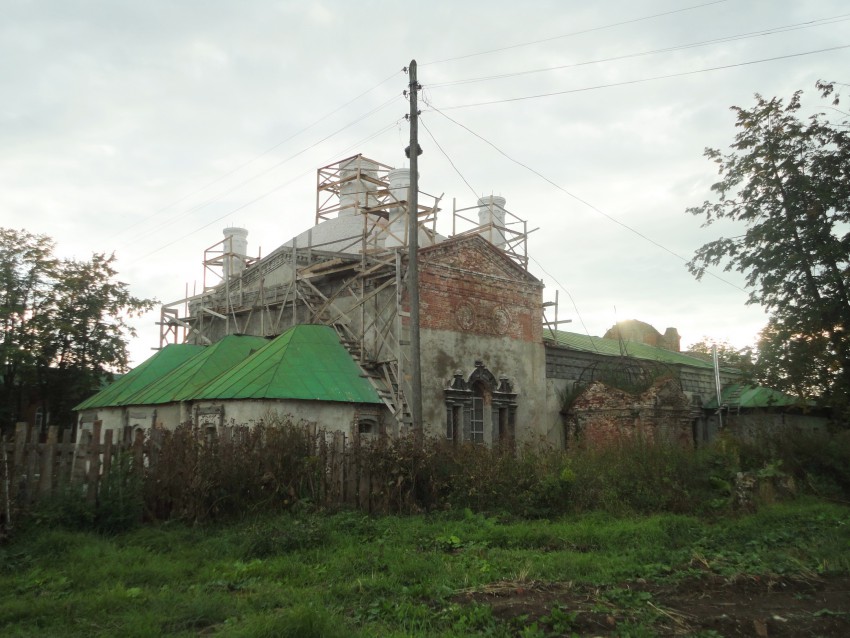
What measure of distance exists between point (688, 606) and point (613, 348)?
2442 centimetres

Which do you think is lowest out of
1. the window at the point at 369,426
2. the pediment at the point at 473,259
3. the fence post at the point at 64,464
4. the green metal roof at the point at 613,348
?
the fence post at the point at 64,464

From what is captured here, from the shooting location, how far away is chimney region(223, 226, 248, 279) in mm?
30586

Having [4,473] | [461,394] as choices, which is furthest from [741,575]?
[461,394]

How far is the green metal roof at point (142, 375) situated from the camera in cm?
2411

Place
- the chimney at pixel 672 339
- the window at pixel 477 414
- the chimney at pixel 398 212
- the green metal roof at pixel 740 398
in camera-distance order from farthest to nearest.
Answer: the chimney at pixel 672 339 → the green metal roof at pixel 740 398 → the chimney at pixel 398 212 → the window at pixel 477 414

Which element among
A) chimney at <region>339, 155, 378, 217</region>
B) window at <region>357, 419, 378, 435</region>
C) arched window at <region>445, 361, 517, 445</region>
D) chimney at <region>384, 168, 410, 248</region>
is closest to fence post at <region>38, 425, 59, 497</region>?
window at <region>357, 419, 378, 435</region>

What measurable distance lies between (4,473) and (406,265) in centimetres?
1365

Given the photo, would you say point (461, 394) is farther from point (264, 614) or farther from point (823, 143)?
point (264, 614)

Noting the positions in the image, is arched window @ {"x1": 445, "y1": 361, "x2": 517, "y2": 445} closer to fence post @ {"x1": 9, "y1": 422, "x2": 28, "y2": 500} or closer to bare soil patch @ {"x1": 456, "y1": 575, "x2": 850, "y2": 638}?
fence post @ {"x1": 9, "y1": 422, "x2": 28, "y2": 500}

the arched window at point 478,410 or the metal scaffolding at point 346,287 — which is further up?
the metal scaffolding at point 346,287

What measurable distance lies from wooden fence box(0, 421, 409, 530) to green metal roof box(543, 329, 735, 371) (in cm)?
1503

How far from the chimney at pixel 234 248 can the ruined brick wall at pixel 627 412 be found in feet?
47.7

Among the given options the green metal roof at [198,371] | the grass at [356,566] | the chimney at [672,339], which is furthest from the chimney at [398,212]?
the chimney at [672,339]

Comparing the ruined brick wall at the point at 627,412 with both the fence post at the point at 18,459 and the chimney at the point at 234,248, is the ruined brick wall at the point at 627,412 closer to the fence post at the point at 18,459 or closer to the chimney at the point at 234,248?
the chimney at the point at 234,248
